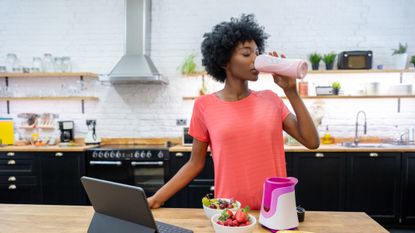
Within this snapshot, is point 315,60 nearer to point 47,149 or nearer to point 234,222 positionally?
point 234,222

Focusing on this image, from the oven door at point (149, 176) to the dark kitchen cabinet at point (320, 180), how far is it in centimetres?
147

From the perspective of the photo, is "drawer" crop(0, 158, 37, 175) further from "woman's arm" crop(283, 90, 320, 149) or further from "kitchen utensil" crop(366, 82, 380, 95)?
"kitchen utensil" crop(366, 82, 380, 95)

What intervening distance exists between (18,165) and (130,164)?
51.2 inches

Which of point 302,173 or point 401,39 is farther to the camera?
point 401,39

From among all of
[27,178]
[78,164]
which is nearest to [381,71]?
[78,164]

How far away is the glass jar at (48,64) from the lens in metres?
3.73

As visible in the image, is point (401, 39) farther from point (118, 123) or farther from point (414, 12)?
point (118, 123)

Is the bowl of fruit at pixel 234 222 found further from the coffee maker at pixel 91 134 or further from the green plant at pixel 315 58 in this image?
the coffee maker at pixel 91 134

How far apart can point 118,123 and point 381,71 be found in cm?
335

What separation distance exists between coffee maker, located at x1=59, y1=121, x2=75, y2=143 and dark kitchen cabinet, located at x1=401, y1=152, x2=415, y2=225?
12.9 ft

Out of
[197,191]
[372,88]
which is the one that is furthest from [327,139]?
[197,191]

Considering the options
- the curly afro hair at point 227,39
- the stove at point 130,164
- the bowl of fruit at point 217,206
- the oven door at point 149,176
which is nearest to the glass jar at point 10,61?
the stove at point 130,164

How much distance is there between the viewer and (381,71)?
10.9 ft

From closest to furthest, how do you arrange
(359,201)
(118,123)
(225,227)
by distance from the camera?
1. (225,227)
2. (359,201)
3. (118,123)
